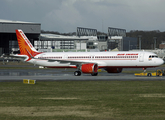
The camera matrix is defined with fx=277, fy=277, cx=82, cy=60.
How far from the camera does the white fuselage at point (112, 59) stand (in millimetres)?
43656

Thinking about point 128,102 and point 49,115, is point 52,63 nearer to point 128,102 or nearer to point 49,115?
point 128,102

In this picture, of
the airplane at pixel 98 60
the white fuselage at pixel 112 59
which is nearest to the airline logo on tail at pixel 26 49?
the airplane at pixel 98 60

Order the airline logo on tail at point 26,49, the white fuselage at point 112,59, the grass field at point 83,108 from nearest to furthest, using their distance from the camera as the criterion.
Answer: the grass field at point 83,108
the white fuselage at point 112,59
the airline logo on tail at point 26,49

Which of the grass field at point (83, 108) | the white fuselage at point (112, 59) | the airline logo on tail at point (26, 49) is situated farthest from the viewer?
the airline logo on tail at point (26, 49)

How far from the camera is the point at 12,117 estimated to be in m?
14.5

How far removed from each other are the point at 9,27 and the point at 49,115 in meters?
96.7

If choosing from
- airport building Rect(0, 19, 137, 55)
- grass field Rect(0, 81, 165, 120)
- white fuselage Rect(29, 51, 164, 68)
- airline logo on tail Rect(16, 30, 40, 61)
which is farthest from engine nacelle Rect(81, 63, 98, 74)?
airport building Rect(0, 19, 137, 55)

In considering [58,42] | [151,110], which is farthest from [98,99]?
[58,42]

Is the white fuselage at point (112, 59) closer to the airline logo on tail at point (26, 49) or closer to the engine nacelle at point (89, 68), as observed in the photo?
the engine nacelle at point (89, 68)

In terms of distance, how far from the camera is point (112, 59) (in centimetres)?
4475

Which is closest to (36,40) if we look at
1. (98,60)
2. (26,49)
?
(26,49)

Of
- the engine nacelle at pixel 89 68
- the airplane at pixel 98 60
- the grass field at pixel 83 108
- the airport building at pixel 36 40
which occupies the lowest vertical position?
the grass field at pixel 83 108

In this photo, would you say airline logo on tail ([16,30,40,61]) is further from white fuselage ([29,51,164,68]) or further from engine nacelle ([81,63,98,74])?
engine nacelle ([81,63,98,74])

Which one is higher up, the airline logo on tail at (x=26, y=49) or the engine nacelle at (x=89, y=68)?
the airline logo on tail at (x=26, y=49)
